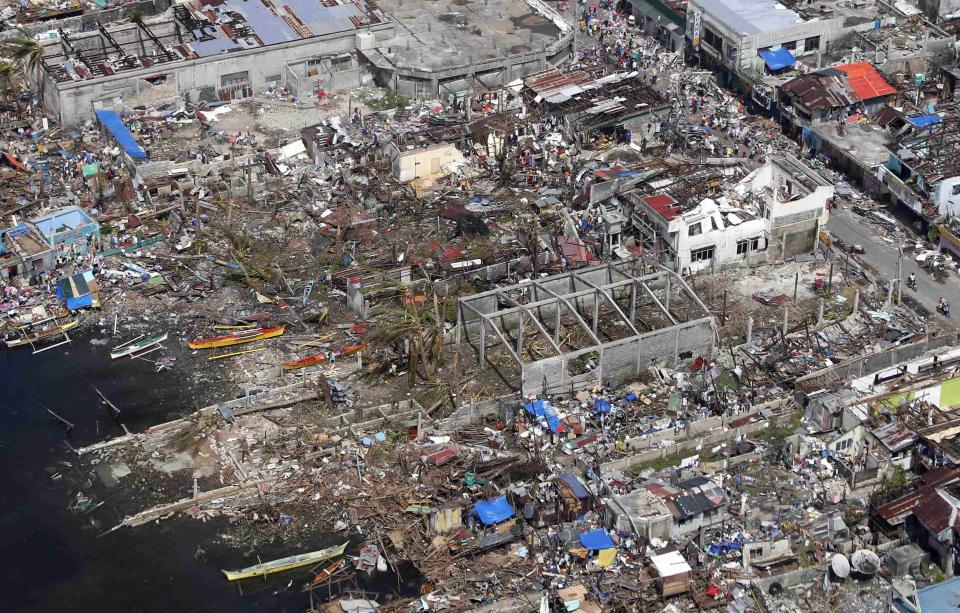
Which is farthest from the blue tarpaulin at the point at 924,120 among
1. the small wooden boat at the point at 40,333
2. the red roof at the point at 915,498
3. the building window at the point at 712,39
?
the small wooden boat at the point at 40,333

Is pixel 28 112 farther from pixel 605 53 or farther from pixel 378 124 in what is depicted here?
pixel 605 53

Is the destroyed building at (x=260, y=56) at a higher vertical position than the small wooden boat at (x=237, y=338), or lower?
higher

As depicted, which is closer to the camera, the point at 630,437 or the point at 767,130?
the point at 630,437

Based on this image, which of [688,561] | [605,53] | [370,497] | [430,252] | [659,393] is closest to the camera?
[688,561]

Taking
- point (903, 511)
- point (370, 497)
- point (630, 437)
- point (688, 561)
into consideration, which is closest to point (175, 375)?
point (370, 497)

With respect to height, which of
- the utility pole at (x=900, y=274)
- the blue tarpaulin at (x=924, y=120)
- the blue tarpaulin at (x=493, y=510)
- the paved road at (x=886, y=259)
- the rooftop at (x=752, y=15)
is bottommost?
the paved road at (x=886, y=259)

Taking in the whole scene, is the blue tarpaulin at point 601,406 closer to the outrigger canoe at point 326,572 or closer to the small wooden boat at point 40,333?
the outrigger canoe at point 326,572

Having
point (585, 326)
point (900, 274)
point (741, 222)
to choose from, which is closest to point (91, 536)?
point (585, 326)
